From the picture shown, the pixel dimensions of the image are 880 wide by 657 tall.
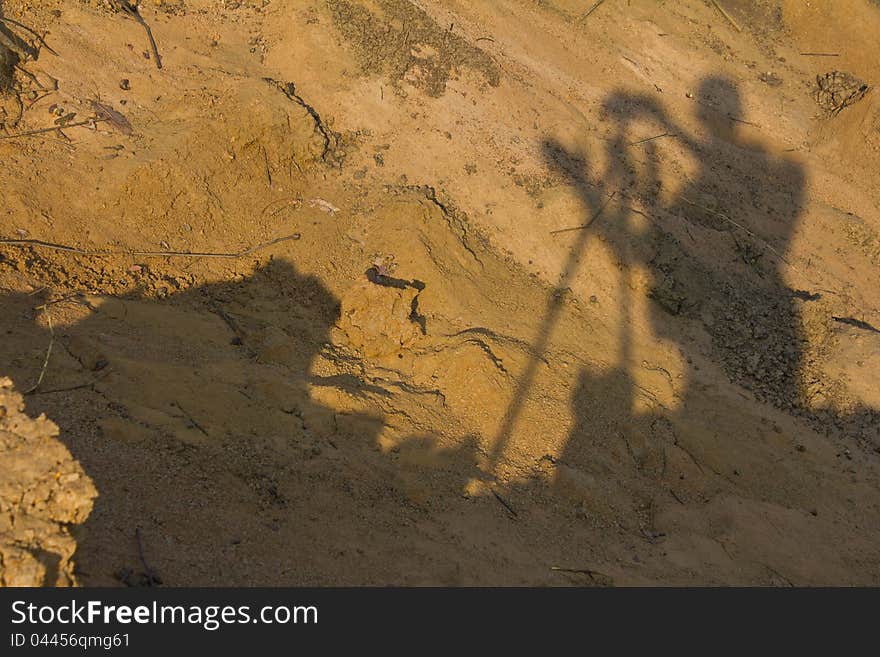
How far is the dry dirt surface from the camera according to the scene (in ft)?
15.1

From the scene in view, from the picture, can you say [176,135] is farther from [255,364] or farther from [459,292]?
[459,292]

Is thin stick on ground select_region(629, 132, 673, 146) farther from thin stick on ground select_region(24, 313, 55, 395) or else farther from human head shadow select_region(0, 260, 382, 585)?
thin stick on ground select_region(24, 313, 55, 395)

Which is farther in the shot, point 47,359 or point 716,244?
point 716,244

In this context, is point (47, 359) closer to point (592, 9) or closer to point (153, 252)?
point (153, 252)

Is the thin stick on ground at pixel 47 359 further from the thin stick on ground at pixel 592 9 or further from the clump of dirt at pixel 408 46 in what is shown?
the thin stick on ground at pixel 592 9

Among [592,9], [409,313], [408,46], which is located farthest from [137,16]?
[592,9]

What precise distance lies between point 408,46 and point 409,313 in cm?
382

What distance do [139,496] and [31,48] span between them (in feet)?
15.9

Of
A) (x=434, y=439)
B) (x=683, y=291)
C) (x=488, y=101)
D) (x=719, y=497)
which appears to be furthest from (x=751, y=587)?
(x=488, y=101)

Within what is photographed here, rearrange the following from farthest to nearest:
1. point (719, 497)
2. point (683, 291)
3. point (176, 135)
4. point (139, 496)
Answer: point (683, 291) → point (176, 135) → point (719, 497) → point (139, 496)

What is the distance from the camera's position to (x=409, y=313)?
20.8 ft

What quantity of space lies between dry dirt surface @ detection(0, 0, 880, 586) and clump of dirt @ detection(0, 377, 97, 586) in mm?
16

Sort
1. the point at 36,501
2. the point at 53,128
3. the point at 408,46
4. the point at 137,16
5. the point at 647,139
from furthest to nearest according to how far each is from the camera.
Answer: the point at 647,139 → the point at 408,46 → the point at 137,16 → the point at 53,128 → the point at 36,501

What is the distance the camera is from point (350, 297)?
6.38 metres
